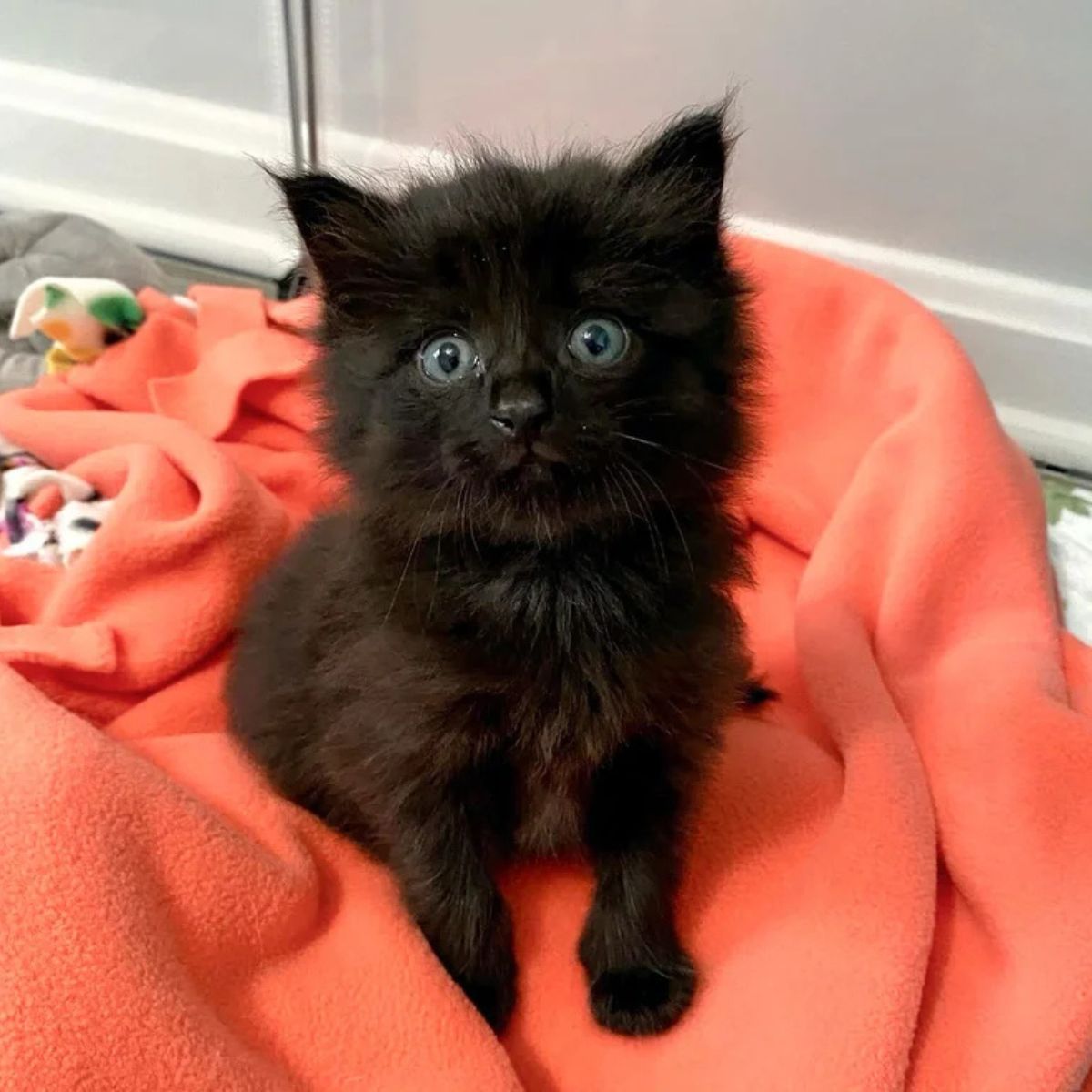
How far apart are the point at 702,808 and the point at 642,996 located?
227 mm

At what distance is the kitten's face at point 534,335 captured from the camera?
32.7 inches

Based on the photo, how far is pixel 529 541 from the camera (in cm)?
92

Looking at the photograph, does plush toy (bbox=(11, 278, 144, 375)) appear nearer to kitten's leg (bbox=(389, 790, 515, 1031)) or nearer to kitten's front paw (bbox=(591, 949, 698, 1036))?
kitten's leg (bbox=(389, 790, 515, 1031))

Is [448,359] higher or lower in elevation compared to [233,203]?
higher

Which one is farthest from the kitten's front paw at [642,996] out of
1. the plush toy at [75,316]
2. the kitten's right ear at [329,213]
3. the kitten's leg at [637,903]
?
the plush toy at [75,316]

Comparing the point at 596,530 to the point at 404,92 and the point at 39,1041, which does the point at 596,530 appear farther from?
the point at 404,92

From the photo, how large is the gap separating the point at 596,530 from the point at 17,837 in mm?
519

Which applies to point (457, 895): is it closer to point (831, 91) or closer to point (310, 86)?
point (831, 91)

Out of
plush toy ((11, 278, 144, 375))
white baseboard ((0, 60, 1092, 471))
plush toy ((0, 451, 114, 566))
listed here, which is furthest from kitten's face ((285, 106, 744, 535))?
white baseboard ((0, 60, 1092, 471))

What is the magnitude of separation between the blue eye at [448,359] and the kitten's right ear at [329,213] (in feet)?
0.35

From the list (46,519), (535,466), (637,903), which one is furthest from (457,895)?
(46,519)

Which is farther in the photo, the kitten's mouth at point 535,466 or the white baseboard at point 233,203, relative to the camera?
the white baseboard at point 233,203

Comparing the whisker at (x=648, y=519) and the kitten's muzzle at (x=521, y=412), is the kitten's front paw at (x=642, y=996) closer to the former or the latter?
the whisker at (x=648, y=519)

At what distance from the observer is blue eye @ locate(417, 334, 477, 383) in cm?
86
